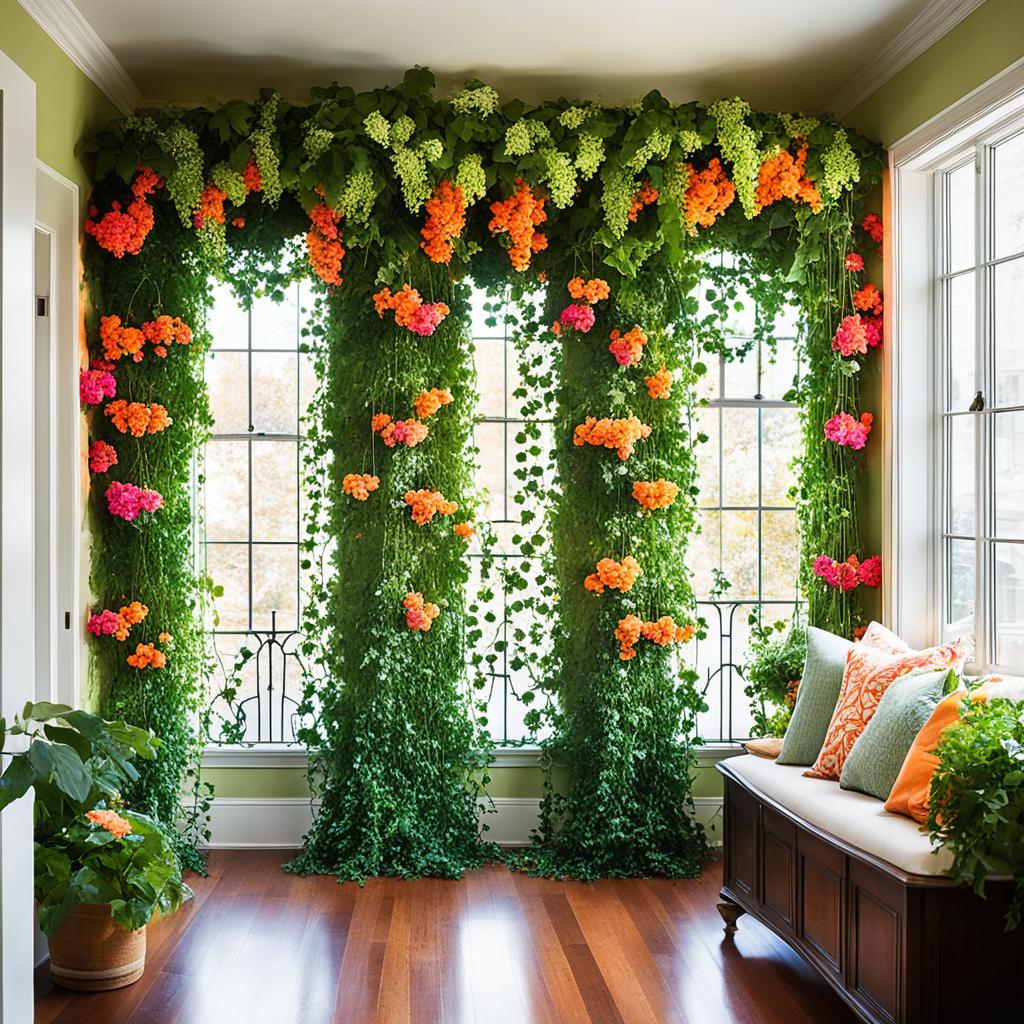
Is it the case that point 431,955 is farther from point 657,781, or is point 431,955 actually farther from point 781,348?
point 781,348

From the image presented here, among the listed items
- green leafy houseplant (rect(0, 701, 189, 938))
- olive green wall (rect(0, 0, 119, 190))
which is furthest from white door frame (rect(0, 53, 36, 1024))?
olive green wall (rect(0, 0, 119, 190))

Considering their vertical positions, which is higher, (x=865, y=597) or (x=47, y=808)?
(x=865, y=597)

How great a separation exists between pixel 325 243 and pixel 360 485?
943mm

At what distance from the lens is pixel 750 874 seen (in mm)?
3510

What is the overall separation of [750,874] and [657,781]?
86 cm

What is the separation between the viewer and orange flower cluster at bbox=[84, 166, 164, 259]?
13.2 ft

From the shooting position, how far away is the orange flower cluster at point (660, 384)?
426 centimetres

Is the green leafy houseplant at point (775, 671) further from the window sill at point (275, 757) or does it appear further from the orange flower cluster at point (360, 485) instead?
the orange flower cluster at point (360, 485)

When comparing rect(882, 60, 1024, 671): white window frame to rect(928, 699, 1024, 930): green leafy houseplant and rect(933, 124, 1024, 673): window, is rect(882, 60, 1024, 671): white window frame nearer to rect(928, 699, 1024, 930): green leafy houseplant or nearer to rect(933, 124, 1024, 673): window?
rect(933, 124, 1024, 673): window

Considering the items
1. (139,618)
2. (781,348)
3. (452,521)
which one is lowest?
(139,618)

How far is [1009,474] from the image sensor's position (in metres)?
3.55

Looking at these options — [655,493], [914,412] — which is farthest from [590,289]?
[914,412]

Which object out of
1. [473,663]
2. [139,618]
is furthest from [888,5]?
[139,618]

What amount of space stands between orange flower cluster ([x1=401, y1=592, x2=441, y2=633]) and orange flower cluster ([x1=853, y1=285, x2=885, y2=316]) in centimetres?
205
